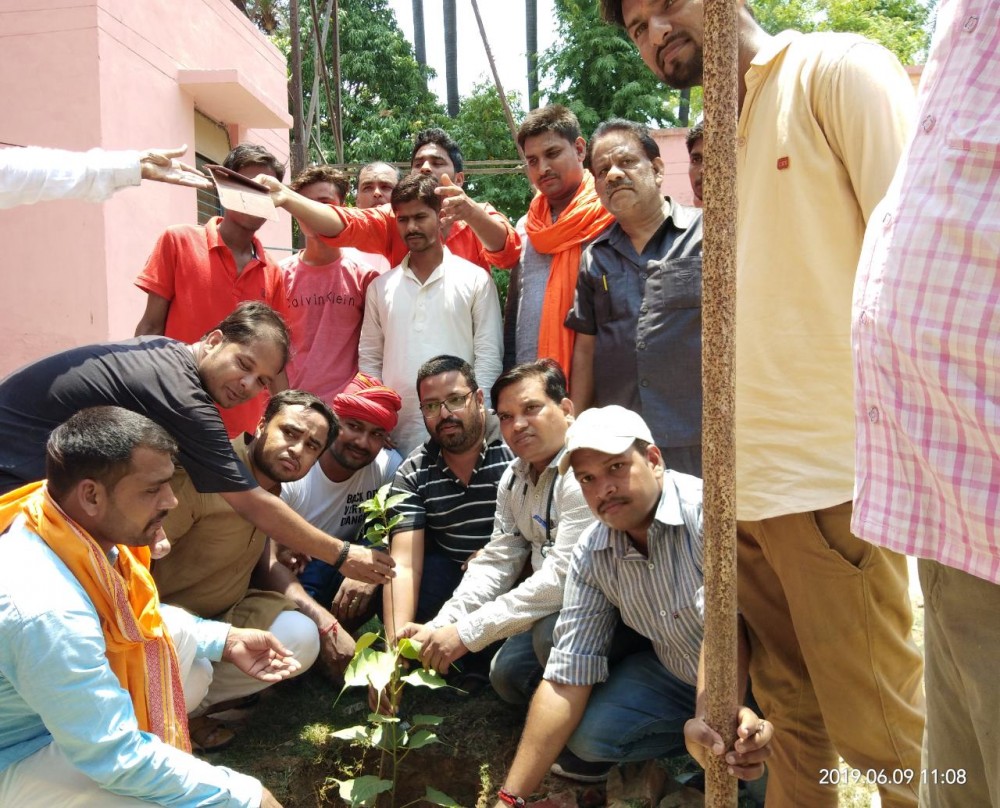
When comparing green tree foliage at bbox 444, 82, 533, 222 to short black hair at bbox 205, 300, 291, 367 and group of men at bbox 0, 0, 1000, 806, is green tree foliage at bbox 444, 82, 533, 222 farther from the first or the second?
short black hair at bbox 205, 300, 291, 367

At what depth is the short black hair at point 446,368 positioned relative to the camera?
13.1 ft

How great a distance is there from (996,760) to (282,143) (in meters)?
11.1

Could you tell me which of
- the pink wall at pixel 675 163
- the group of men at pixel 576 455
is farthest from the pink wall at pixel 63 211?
the pink wall at pixel 675 163

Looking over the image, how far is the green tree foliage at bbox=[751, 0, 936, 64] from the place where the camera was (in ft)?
73.3

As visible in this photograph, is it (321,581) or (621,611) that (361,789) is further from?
(321,581)

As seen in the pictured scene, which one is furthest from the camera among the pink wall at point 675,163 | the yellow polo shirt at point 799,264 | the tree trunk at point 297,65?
→ the pink wall at point 675,163

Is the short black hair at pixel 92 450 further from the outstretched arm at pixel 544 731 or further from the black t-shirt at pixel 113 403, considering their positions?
the outstretched arm at pixel 544 731

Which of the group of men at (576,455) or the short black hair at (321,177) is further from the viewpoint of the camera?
the short black hair at (321,177)

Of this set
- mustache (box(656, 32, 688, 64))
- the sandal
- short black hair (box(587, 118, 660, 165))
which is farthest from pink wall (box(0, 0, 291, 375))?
mustache (box(656, 32, 688, 64))

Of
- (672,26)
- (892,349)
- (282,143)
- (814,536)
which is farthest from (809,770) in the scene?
(282,143)

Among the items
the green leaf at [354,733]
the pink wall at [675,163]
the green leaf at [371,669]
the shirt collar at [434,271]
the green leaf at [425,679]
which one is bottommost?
the green leaf at [354,733]

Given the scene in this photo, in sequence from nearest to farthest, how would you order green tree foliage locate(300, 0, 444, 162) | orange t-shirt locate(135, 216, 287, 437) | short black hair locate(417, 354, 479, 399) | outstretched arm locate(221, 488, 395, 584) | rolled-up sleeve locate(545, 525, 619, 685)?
rolled-up sleeve locate(545, 525, 619, 685)
outstretched arm locate(221, 488, 395, 584)
short black hair locate(417, 354, 479, 399)
orange t-shirt locate(135, 216, 287, 437)
green tree foliage locate(300, 0, 444, 162)

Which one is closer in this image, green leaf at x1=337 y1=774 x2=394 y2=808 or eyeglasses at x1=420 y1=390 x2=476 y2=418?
green leaf at x1=337 y1=774 x2=394 y2=808

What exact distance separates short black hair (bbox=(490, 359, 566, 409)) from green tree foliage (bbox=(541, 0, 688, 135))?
1466 cm
